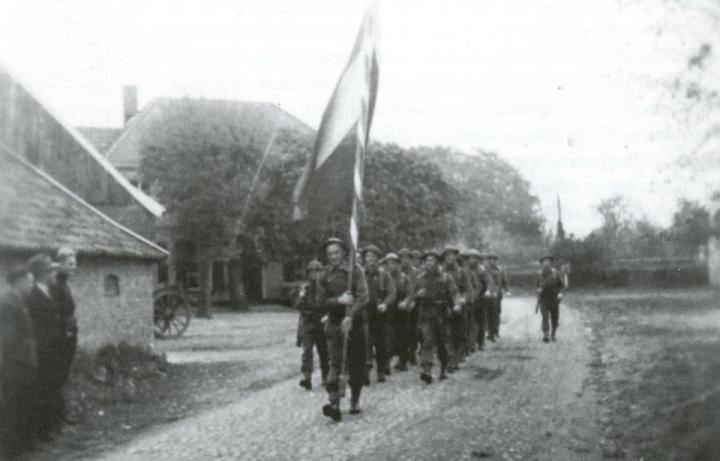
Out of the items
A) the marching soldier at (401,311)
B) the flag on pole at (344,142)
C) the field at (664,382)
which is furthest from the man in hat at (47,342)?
the marching soldier at (401,311)

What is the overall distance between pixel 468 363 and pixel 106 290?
259 inches

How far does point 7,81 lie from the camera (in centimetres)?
1762

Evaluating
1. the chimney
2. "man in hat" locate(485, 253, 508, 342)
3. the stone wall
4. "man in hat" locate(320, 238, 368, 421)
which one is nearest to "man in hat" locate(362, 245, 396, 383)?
"man in hat" locate(320, 238, 368, 421)

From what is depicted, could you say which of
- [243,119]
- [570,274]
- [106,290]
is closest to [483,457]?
[106,290]

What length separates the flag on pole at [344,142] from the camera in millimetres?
10391

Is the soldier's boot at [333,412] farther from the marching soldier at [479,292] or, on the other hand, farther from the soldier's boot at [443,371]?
the marching soldier at [479,292]

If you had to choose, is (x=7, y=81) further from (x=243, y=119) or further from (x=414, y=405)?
(x=243, y=119)

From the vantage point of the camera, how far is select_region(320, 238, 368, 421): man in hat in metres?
11.1

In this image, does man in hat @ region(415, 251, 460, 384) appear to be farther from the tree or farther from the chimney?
the chimney

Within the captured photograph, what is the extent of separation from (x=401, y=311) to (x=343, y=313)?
194 inches

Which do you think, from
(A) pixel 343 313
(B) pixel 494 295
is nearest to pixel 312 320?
(A) pixel 343 313

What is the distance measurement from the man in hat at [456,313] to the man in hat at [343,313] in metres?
3.79

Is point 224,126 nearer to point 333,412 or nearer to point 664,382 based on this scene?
point 664,382

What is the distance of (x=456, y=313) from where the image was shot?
15625mm
